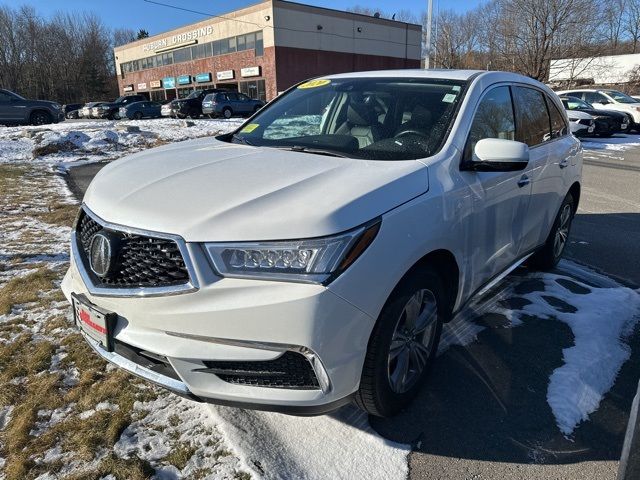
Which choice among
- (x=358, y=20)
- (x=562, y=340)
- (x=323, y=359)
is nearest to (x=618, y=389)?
(x=562, y=340)

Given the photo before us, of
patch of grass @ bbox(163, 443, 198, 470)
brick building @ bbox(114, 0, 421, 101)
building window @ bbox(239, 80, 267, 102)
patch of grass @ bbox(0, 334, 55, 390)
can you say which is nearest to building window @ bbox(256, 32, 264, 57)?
brick building @ bbox(114, 0, 421, 101)

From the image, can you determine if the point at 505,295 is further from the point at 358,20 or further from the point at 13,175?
the point at 358,20

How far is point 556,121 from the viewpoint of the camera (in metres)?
4.36

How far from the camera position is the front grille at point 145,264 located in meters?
1.98

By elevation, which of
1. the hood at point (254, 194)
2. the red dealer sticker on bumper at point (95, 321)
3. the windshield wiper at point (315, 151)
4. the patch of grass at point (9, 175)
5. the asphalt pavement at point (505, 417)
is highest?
the windshield wiper at point (315, 151)

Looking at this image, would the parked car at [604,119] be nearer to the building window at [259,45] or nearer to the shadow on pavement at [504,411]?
the shadow on pavement at [504,411]

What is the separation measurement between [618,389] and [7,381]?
3.52 meters

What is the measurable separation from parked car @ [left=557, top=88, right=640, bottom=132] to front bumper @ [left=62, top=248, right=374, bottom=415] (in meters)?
21.0

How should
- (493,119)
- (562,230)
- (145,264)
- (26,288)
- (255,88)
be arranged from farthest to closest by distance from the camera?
(255,88) < (562,230) < (26,288) < (493,119) < (145,264)

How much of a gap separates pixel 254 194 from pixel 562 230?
362 cm

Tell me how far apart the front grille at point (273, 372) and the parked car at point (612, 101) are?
69.2ft

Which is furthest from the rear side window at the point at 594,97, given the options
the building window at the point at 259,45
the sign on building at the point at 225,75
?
the sign on building at the point at 225,75

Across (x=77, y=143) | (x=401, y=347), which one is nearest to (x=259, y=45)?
(x=77, y=143)

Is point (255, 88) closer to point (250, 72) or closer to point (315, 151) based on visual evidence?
point (250, 72)
